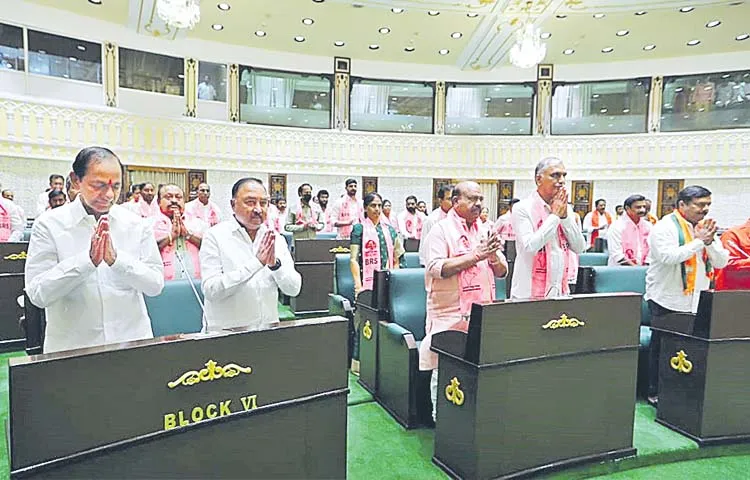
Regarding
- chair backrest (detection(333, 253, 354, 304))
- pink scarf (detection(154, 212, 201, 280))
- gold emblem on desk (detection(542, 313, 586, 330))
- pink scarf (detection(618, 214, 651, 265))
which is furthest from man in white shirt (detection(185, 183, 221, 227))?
pink scarf (detection(618, 214, 651, 265))

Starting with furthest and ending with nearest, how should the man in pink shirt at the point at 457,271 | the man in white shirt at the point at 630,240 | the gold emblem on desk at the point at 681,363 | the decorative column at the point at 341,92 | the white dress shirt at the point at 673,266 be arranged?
1. the decorative column at the point at 341,92
2. the man in white shirt at the point at 630,240
3. the white dress shirt at the point at 673,266
4. the gold emblem on desk at the point at 681,363
5. the man in pink shirt at the point at 457,271

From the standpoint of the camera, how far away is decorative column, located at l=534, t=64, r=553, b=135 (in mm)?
13188

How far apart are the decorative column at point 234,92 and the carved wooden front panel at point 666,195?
10.9m

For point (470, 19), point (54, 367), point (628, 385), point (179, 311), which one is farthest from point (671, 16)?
point (54, 367)

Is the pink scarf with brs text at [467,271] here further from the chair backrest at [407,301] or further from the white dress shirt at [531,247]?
the chair backrest at [407,301]

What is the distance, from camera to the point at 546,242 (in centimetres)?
269

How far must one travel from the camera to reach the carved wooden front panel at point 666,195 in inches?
486

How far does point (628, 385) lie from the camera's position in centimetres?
239

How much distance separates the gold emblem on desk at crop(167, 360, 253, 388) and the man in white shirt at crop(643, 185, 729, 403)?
2599mm

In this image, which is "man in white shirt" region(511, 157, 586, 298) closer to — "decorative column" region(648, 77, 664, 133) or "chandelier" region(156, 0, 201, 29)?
"chandelier" region(156, 0, 201, 29)

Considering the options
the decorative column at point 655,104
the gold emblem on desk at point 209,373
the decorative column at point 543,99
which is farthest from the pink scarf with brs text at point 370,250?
the decorative column at point 655,104

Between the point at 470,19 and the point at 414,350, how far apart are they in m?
9.51

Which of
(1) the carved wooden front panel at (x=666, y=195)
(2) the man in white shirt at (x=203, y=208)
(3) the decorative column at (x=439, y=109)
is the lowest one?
(2) the man in white shirt at (x=203, y=208)

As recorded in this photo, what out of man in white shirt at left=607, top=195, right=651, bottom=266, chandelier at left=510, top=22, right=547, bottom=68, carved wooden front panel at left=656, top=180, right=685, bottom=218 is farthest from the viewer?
carved wooden front panel at left=656, top=180, right=685, bottom=218
